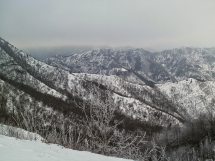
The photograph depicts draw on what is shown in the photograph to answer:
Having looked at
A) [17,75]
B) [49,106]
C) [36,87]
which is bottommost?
[49,106]

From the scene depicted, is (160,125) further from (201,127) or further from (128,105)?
(201,127)

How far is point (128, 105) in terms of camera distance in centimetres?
17175

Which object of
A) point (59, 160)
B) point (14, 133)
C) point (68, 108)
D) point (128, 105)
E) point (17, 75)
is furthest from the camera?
point (128, 105)

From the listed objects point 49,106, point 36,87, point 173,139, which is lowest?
point 173,139

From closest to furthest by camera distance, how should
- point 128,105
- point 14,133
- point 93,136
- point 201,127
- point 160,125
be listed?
point 14,133 < point 93,136 < point 201,127 < point 160,125 < point 128,105

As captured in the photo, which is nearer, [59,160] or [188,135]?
[59,160]

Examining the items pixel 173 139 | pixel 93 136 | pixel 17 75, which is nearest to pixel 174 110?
pixel 173 139

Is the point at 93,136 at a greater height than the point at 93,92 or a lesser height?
lesser

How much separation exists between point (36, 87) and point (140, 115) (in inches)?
3609

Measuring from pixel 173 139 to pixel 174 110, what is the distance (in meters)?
123

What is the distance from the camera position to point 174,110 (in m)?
198

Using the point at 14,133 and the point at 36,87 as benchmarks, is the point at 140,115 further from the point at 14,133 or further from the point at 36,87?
the point at 14,133

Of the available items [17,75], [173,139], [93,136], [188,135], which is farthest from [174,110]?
[93,136]

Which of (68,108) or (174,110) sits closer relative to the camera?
(68,108)
